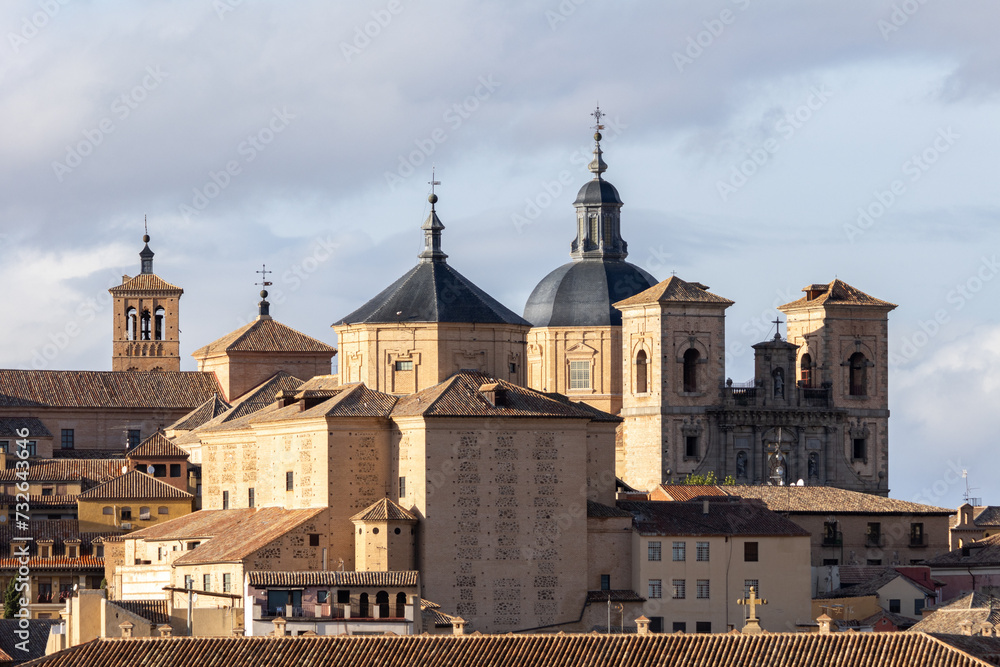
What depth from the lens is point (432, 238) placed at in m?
90.4

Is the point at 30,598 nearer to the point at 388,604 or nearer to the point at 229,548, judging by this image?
the point at 229,548

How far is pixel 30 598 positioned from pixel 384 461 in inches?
735

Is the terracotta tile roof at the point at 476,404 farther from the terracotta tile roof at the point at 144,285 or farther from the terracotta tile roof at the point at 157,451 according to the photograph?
the terracotta tile roof at the point at 144,285

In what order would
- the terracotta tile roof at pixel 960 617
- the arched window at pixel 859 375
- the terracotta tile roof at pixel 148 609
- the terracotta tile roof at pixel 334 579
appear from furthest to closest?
1. the arched window at pixel 859 375
2. the terracotta tile roof at pixel 960 617
3. the terracotta tile roof at pixel 334 579
4. the terracotta tile roof at pixel 148 609

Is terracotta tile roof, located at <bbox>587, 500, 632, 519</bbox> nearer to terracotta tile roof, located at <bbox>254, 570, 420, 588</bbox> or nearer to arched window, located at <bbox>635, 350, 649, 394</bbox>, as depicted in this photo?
terracotta tile roof, located at <bbox>254, 570, 420, 588</bbox>

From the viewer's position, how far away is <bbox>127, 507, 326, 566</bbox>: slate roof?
262 ft

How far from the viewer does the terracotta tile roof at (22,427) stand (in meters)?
113

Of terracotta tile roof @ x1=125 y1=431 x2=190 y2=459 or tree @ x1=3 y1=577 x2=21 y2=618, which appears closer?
tree @ x1=3 y1=577 x2=21 y2=618

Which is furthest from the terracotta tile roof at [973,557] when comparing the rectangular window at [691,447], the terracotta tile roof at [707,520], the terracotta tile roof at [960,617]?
the rectangular window at [691,447]

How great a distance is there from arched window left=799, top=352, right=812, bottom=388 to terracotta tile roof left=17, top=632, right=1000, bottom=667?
60021 millimetres

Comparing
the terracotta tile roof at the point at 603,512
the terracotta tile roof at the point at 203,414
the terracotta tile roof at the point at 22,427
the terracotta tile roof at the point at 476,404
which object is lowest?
the terracotta tile roof at the point at 603,512

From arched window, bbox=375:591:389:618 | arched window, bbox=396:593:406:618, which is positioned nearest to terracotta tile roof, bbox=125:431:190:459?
arched window, bbox=375:591:389:618

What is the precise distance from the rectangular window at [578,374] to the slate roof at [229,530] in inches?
1256

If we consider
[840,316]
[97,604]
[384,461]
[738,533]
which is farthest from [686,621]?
[840,316]
